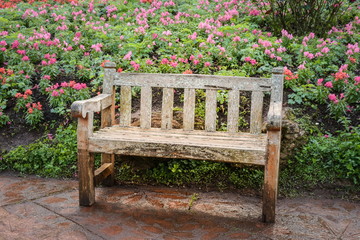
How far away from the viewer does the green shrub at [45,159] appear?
4547 mm

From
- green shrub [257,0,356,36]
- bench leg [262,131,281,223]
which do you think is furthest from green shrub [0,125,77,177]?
green shrub [257,0,356,36]

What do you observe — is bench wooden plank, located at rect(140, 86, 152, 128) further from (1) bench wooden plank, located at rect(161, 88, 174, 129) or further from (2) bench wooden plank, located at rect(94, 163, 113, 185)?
(2) bench wooden plank, located at rect(94, 163, 113, 185)

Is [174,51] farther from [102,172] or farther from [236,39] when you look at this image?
[102,172]

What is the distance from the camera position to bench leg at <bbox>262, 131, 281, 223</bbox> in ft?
10.5

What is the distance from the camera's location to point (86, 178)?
141 inches

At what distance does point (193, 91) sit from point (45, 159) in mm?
1895

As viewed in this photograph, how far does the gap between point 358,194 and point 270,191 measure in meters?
1.25

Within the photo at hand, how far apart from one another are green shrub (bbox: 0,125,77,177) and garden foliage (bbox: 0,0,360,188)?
0.06 metres

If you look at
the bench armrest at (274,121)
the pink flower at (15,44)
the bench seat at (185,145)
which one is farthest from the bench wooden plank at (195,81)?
the pink flower at (15,44)

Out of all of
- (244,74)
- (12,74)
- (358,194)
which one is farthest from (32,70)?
(358,194)

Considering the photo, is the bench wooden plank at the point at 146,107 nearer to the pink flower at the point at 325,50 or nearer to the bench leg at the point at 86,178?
the bench leg at the point at 86,178

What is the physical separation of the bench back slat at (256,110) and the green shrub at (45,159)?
2049mm

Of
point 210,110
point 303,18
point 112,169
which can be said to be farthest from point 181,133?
point 303,18

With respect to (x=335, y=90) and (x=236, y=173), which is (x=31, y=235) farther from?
(x=335, y=90)
